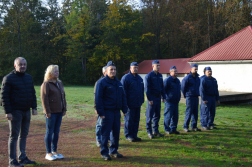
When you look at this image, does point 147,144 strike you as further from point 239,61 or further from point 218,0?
point 218,0

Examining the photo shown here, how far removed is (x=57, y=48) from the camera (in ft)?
154

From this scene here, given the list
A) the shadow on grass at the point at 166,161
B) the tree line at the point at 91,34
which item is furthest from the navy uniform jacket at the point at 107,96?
the tree line at the point at 91,34

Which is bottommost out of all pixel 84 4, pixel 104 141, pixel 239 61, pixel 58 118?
pixel 104 141

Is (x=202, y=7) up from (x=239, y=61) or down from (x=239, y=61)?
up

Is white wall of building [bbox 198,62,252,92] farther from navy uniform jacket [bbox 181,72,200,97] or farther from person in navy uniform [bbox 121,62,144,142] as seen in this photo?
person in navy uniform [bbox 121,62,144,142]

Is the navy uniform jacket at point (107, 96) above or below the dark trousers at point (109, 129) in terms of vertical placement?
above

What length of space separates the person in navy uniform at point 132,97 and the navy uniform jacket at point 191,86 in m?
2.08

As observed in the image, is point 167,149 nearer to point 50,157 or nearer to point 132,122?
point 132,122

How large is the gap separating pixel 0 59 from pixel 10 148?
4062cm

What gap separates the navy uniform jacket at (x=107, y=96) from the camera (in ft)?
16.4

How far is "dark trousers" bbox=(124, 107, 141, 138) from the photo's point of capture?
21.6 feet

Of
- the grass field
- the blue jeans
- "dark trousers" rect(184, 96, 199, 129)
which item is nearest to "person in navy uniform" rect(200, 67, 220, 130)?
the grass field

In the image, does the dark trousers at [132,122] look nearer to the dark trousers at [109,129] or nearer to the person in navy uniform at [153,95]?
the person in navy uniform at [153,95]

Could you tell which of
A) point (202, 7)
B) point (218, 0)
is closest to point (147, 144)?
point (218, 0)
